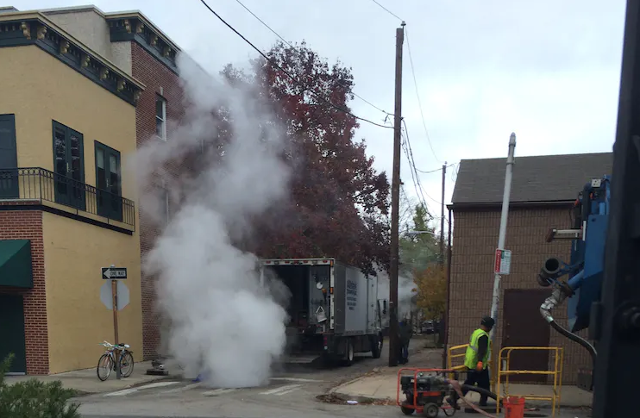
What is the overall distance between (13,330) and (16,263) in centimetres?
173

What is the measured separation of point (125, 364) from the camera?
1348 cm

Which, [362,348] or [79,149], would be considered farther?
[362,348]

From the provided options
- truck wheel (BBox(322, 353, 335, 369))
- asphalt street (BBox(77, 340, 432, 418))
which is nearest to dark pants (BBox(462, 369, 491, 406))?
asphalt street (BBox(77, 340, 432, 418))

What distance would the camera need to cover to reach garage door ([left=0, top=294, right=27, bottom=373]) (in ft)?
44.4

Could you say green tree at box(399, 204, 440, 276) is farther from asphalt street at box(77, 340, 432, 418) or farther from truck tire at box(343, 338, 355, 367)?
asphalt street at box(77, 340, 432, 418)

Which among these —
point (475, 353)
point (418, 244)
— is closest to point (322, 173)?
point (475, 353)

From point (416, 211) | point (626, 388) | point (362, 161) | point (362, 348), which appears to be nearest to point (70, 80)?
point (362, 161)

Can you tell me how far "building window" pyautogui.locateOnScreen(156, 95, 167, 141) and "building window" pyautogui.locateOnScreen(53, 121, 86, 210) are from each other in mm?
4085

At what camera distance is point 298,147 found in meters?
17.5

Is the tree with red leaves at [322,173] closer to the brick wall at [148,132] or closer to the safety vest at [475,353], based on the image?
the brick wall at [148,132]

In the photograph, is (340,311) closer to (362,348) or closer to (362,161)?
(362,348)

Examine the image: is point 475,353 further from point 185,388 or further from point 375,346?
point 375,346

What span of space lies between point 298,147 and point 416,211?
31756 mm

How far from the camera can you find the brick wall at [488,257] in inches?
472
